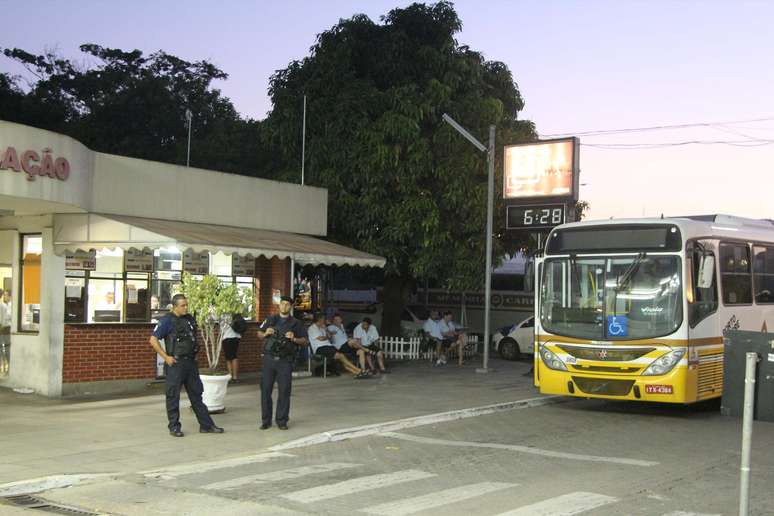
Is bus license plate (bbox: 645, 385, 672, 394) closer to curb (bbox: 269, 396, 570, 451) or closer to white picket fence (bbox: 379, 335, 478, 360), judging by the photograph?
curb (bbox: 269, 396, 570, 451)

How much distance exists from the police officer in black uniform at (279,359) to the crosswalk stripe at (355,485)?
3.04m

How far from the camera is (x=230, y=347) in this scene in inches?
692

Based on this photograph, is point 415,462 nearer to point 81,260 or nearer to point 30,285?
point 81,260

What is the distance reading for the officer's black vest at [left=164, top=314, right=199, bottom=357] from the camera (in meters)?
11.2

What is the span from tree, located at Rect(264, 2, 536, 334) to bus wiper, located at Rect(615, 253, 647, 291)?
843cm

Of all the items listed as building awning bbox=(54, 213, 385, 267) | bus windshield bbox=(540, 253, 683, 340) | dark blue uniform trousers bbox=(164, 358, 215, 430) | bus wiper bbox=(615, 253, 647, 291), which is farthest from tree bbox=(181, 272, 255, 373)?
bus wiper bbox=(615, 253, 647, 291)

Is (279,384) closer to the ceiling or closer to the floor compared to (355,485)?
closer to the ceiling

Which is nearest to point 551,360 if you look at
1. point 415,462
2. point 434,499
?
point 415,462

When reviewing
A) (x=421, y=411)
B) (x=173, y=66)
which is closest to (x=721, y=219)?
(x=421, y=411)

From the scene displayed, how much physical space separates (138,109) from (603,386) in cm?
4265

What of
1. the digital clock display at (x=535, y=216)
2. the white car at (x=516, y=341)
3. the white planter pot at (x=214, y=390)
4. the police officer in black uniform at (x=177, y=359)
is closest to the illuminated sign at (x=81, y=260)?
the white planter pot at (x=214, y=390)

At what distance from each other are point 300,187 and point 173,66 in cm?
4130

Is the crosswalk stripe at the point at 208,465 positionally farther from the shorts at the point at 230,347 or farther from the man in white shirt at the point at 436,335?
the man in white shirt at the point at 436,335

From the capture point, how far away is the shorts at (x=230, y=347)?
17.6m
